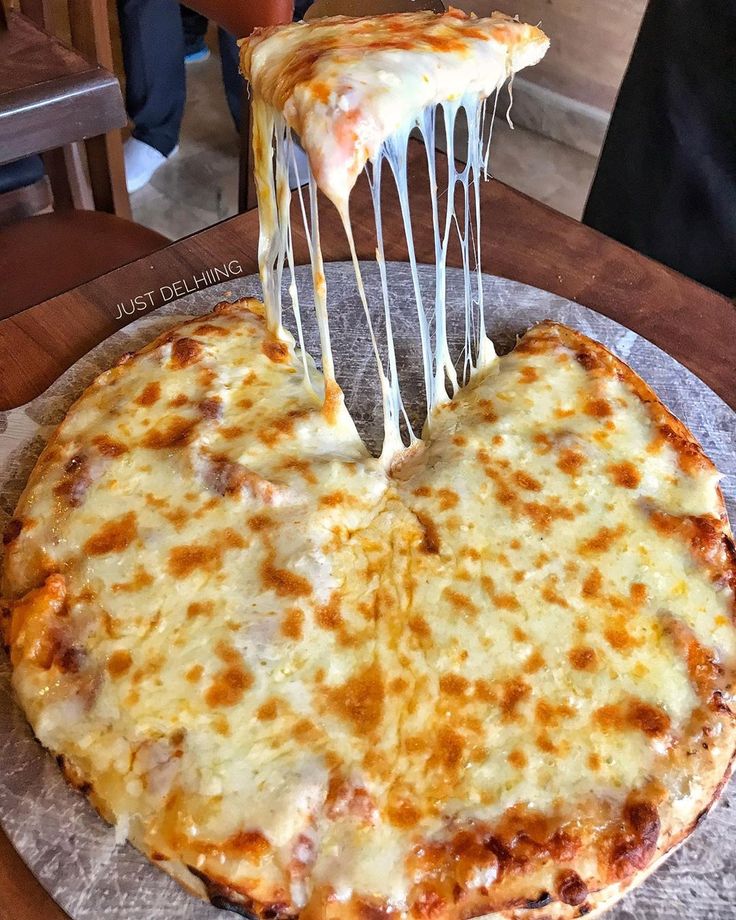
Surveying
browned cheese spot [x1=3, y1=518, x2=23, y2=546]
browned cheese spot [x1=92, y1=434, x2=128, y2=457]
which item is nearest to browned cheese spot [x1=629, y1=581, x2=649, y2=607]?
browned cheese spot [x1=92, y1=434, x2=128, y2=457]

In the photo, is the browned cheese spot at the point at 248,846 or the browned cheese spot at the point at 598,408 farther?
the browned cheese spot at the point at 598,408

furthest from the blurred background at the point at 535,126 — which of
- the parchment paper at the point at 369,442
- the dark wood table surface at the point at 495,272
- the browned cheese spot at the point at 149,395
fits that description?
the browned cheese spot at the point at 149,395

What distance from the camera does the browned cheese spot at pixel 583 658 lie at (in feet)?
4.12

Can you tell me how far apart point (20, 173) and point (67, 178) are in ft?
0.72

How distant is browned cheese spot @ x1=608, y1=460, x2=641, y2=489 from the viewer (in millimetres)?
1473

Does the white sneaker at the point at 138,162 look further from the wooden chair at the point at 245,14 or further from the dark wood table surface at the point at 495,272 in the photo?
the dark wood table surface at the point at 495,272

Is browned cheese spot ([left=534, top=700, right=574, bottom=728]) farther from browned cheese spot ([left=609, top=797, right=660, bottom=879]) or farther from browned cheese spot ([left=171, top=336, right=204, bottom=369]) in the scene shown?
browned cheese spot ([left=171, top=336, right=204, bottom=369])

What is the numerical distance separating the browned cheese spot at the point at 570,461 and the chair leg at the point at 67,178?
157cm

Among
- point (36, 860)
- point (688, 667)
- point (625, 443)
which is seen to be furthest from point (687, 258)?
point (36, 860)

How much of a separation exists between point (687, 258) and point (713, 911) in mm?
2055

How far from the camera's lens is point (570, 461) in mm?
1494

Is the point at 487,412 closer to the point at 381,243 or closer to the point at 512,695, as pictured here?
the point at 381,243

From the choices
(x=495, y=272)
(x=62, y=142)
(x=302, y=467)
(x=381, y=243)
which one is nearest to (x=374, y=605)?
(x=302, y=467)

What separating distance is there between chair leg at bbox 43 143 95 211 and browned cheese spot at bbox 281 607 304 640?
5.08 feet
